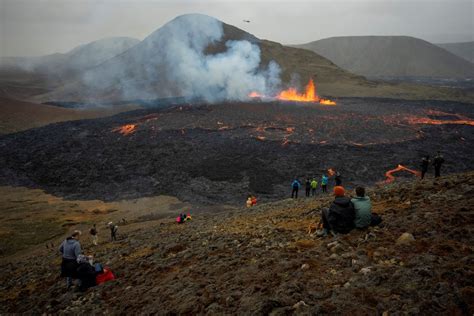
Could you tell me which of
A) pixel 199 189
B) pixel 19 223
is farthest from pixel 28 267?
pixel 199 189

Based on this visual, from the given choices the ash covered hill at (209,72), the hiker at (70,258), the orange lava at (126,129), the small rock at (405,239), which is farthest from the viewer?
the ash covered hill at (209,72)

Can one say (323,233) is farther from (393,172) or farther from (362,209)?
(393,172)

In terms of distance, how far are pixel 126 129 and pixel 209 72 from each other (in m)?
39.9

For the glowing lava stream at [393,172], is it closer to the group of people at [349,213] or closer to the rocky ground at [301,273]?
the rocky ground at [301,273]

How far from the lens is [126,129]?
4850 centimetres

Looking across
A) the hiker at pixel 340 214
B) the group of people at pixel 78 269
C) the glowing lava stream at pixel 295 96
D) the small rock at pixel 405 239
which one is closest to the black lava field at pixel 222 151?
the group of people at pixel 78 269

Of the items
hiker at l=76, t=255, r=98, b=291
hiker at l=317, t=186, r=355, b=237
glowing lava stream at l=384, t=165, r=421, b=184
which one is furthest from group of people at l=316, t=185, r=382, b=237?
glowing lava stream at l=384, t=165, r=421, b=184

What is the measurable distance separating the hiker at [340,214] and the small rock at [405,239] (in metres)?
1.35

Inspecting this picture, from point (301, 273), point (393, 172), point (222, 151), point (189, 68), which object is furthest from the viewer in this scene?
point (189, 68)

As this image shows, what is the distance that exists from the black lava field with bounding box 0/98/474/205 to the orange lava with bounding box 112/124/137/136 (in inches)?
6.1

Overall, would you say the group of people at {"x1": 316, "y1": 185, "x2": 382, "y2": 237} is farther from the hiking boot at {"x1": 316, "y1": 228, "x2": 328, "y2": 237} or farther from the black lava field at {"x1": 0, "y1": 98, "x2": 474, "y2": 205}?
the black lava field at {"x1": 0, "y1": 98, "x2": 474, "y2": 205}

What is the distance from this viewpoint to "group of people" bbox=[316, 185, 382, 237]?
868 cm

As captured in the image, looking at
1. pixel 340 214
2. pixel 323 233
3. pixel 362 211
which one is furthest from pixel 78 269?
pixel 362 211

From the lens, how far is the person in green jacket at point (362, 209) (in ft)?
28.5
